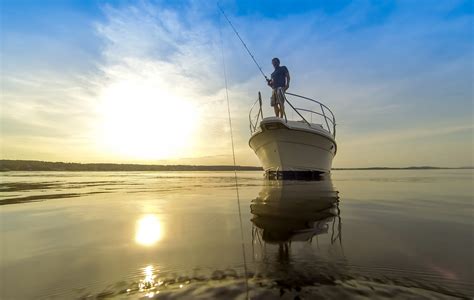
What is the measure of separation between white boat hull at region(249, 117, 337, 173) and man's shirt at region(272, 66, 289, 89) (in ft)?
5.95

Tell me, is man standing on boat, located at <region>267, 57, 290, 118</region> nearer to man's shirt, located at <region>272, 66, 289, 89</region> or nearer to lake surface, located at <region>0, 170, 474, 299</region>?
man's shirt, located at <region>272, 66, 289, 89</region>

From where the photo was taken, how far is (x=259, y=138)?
12.9 metres

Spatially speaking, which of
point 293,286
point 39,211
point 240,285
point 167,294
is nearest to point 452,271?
point 293,286

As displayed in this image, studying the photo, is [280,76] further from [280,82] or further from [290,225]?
[290,225]

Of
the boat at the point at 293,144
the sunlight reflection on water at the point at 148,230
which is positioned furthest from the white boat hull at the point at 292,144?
the sunlight reflection on water at the point at 148,230

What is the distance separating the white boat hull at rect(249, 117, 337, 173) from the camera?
1146 cm

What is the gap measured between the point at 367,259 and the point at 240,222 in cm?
205

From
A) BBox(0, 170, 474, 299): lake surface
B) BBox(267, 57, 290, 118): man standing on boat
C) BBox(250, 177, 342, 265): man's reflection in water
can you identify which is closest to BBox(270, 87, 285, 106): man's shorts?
BBox(267, 57, 290, 118): man standing on boat

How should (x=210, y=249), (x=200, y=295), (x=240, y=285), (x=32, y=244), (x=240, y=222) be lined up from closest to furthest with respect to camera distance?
(x=200, y=295) → (x=240, y=285) → (x=210, y=249) → (x=32, y=244) → (x=240, y=222)

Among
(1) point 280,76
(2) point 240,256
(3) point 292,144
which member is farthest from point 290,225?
(1) point 280,76

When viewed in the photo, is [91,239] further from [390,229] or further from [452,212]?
[452,212]

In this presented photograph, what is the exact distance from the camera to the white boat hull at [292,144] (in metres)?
11.5

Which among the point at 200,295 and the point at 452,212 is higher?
the point at 200,295

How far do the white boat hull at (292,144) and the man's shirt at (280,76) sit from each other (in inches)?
71.5
